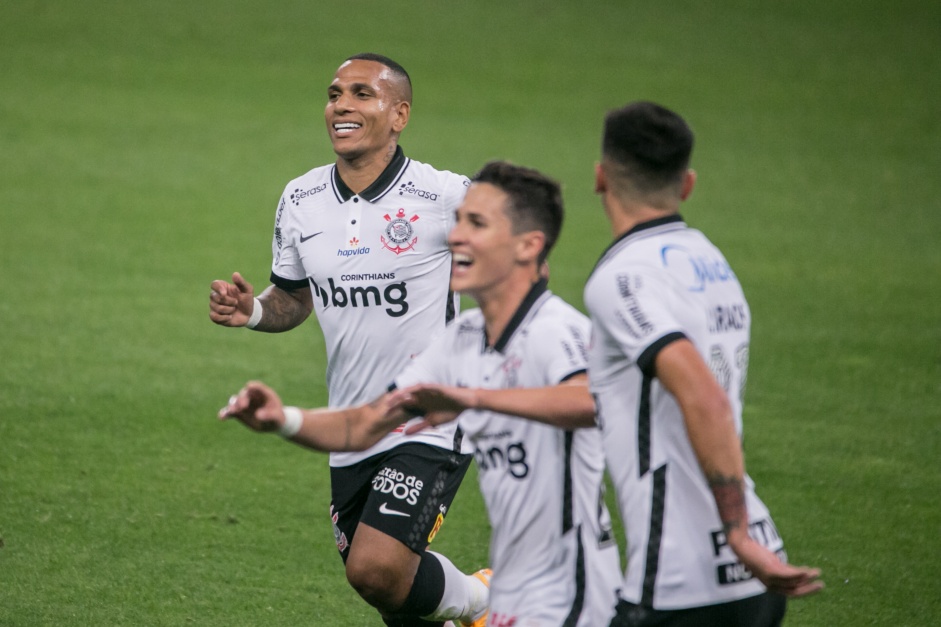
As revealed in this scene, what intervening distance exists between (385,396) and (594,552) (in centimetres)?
84

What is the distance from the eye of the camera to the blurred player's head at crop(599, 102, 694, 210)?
3801mm

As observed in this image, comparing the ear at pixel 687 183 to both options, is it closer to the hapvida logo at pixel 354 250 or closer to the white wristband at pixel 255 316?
the hapvida logo at pixel 354 250

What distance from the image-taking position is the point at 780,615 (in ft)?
12.6

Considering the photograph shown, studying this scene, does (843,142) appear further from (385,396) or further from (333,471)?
(385,396)

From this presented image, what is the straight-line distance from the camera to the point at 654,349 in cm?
357

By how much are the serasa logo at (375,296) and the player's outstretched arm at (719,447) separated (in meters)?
2.43

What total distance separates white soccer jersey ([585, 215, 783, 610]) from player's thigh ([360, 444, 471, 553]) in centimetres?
185

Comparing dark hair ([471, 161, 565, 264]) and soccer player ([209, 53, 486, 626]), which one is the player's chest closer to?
soccer player ([209, 53, 486, 626])

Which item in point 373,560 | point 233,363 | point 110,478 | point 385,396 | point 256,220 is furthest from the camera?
point 256,220

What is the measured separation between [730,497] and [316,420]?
1.36m

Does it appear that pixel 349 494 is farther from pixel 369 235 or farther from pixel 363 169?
pixel 363 169

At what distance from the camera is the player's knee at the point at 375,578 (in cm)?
542

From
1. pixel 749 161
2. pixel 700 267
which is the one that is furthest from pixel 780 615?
pixel 749 161

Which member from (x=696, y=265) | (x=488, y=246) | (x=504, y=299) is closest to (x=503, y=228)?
(x=488, y=246)
